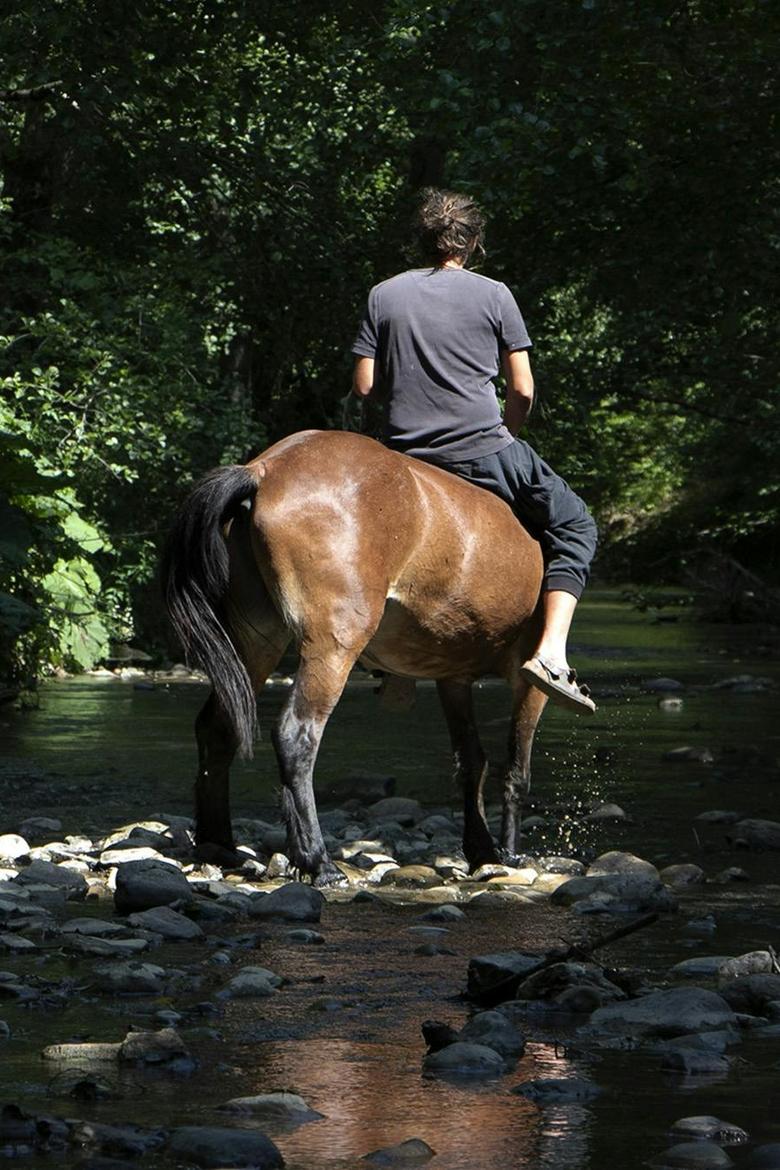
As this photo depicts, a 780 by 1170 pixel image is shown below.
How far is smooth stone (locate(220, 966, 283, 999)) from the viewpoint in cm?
543

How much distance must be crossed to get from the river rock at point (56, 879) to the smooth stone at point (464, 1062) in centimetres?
275

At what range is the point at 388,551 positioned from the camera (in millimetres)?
7746

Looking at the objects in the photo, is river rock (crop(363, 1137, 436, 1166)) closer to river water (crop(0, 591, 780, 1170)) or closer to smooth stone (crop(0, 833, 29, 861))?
river water (crop(0, 591, 780, 1170))

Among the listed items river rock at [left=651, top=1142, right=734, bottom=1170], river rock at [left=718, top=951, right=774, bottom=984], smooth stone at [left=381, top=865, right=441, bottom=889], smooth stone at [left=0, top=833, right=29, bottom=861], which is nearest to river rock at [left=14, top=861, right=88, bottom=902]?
smooth stone at [left=0, top=833, right=29, bottom=861]

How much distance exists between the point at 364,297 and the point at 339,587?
12.4 metres

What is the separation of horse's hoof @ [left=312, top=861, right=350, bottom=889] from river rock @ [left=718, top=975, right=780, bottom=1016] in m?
2.43

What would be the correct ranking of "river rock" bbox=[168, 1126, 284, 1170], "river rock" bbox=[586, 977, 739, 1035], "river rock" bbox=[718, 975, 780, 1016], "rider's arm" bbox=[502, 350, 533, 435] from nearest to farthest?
"river rock" bbox=[168, 1126, 284, 1170]
"river rock" bbox=[586, 977, 739, 1035]
"river rock" bbox=[718, 975, 780, 1016]
"rider's arm" bbox=[502, 350, 533, 435]

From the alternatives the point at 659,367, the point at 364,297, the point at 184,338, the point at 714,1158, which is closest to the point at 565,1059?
the point at 714,1158

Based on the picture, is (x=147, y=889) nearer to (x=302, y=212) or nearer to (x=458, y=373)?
(x=458, y=373)

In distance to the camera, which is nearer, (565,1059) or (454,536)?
(565,1059)

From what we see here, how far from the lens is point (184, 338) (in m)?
18.3

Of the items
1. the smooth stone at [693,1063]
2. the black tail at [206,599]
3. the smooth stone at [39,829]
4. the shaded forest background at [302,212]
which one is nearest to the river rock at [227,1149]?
the smooth stone at [693,1063]

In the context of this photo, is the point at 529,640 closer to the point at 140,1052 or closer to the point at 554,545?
the point at 554,545

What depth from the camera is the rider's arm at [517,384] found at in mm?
8375
